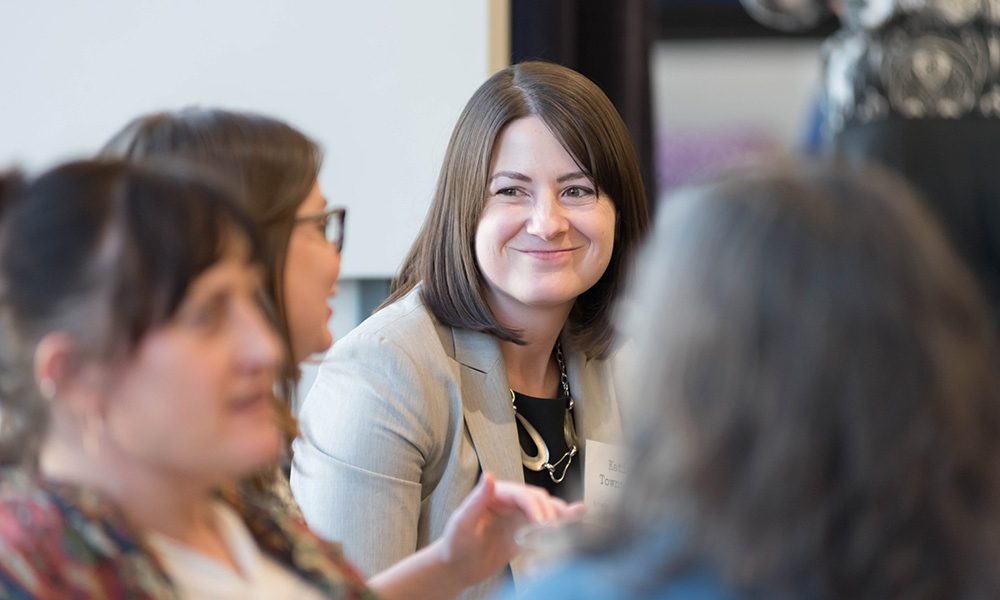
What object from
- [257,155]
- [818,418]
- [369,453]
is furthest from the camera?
Result: [369,453]

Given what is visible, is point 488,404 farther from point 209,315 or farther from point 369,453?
point 209,315

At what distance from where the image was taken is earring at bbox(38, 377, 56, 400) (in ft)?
2.56

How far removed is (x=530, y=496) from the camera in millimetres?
1166

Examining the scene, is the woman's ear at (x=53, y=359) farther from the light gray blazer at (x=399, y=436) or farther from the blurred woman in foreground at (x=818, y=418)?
the light gray blazer at (x=399, y=436)

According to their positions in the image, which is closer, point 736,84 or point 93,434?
point 93,434

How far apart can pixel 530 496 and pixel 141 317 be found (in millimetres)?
558

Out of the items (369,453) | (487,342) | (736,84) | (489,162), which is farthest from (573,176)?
(736,84)

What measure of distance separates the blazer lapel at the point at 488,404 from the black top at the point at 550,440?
70 mm

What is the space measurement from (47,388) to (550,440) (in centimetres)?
113

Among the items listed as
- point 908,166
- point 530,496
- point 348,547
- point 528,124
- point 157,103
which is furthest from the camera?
point 157,103

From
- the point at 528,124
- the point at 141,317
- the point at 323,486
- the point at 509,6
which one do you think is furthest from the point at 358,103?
the point at 141,317

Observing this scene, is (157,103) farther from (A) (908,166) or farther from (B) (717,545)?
(B) (717,545)

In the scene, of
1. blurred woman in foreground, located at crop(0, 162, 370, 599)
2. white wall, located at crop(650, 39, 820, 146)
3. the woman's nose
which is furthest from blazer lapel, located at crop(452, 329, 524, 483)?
white wall, located at crop(650, 39, 820, 146)

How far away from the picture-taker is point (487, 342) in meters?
1.80
